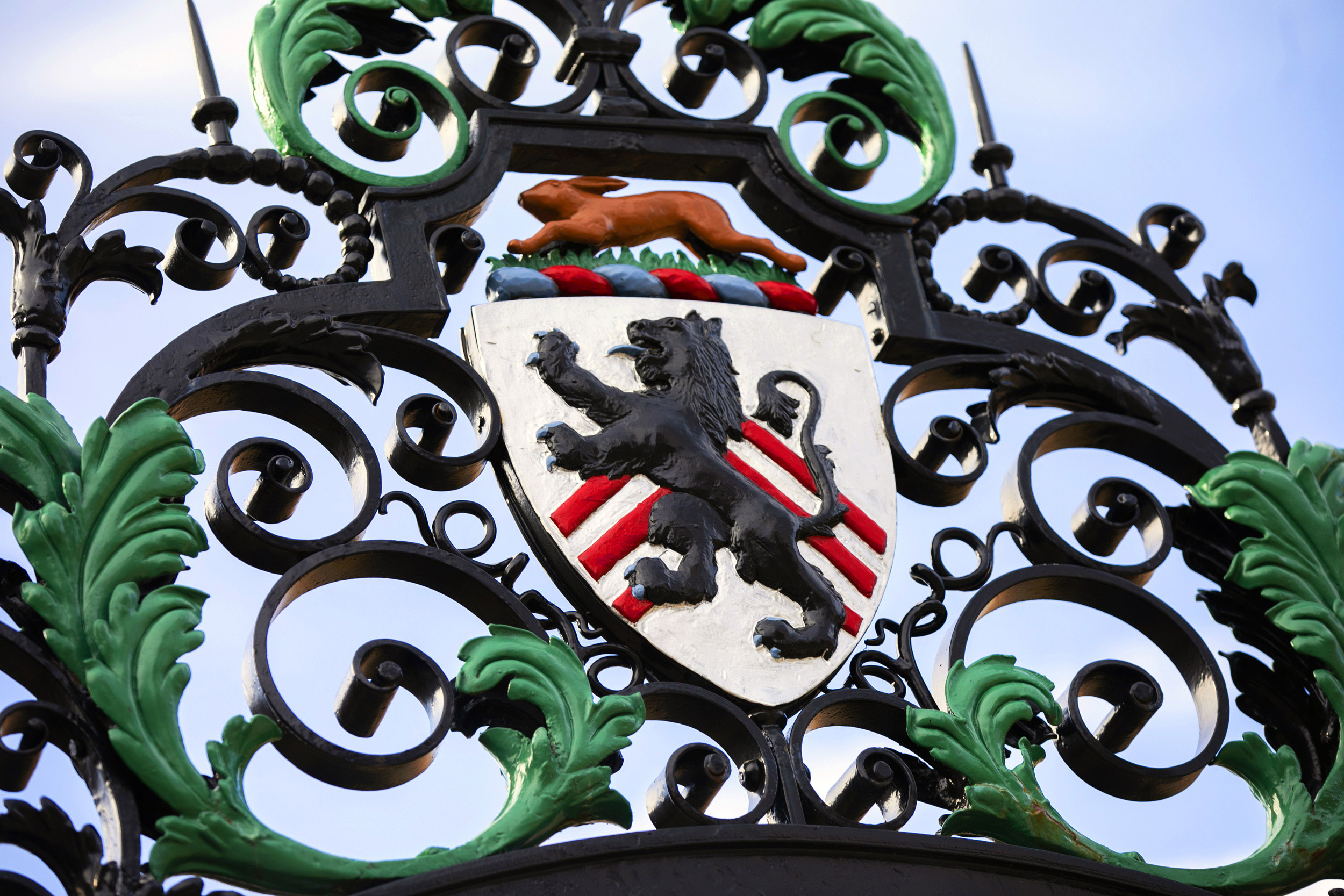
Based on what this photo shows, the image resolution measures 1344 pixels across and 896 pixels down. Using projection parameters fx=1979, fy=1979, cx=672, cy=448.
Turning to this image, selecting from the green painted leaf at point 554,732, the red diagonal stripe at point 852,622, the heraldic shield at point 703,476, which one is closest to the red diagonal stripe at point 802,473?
the heraldic shield at point 703,476

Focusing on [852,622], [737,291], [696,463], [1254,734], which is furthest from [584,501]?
[1254,734]

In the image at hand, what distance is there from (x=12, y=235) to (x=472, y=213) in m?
0.67

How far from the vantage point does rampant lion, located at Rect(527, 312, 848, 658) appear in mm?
2561

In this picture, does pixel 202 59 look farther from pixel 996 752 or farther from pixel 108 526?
pixel 996 752

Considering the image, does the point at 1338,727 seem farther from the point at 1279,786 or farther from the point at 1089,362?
the point at 1089,362

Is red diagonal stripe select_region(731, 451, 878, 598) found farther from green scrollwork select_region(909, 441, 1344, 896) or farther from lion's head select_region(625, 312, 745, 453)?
green scrollwork select_region(909, 441, 1344, 896)

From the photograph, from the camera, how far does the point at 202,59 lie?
9.70ft

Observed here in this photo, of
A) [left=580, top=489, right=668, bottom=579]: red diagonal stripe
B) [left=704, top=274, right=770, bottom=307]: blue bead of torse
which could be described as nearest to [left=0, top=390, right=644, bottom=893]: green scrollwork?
[left=580, top=489, right=668, bottom=579]: red diagonal stripe

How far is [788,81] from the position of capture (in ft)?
11.2

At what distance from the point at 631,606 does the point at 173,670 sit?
23.0 inches

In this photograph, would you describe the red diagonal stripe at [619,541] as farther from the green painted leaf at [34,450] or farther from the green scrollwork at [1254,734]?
the green painted leaf at [34,450]

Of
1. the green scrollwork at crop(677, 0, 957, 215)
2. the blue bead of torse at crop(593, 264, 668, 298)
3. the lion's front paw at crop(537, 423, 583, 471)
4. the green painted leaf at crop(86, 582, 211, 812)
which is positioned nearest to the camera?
the green painted leaf at crop(86, 582, 211, 812)

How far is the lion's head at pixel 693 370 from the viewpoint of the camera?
108 inches

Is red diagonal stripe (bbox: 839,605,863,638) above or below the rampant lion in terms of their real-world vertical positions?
below
